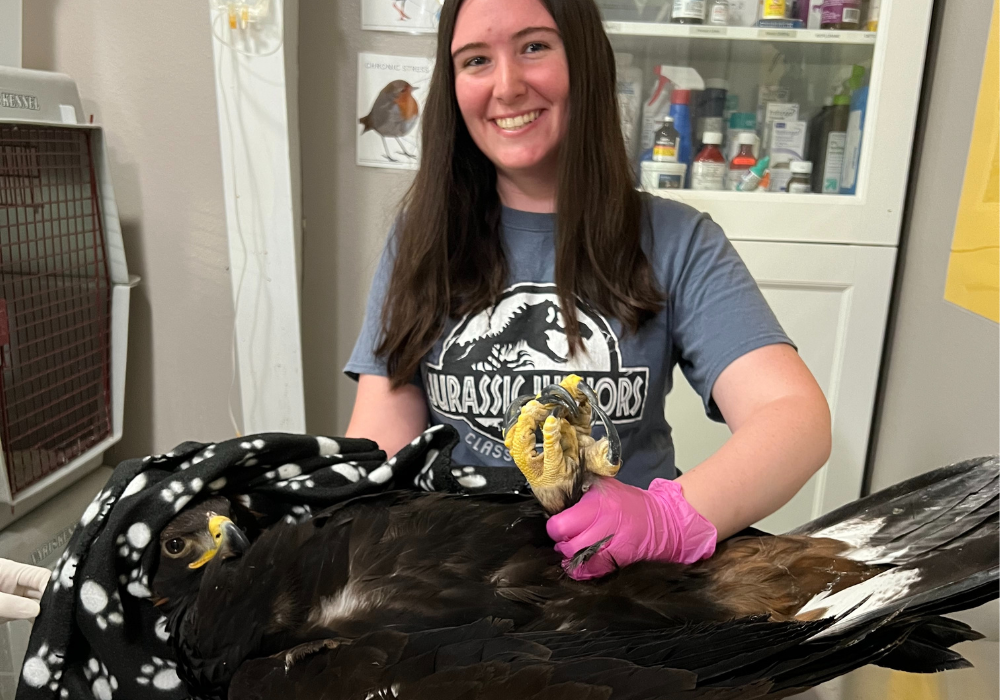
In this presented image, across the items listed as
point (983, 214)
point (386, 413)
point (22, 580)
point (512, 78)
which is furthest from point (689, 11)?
point (22, 580)

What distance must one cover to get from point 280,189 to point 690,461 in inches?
47.1

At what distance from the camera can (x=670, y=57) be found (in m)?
1.77

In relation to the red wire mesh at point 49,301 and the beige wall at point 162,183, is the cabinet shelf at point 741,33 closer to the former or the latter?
the beige wall at point 162,183

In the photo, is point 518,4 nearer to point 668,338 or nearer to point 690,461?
point 668,338

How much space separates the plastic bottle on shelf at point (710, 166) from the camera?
1.71m

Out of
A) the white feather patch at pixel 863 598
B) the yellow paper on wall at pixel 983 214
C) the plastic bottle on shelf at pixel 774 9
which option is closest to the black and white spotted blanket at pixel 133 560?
the white feather patch at pixel 863 598

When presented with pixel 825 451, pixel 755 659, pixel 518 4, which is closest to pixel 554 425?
pixel 755 659

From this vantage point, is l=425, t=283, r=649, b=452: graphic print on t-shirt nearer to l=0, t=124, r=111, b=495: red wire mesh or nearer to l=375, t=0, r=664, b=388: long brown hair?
l=375, t=0, r=664, b=388: long brown hair

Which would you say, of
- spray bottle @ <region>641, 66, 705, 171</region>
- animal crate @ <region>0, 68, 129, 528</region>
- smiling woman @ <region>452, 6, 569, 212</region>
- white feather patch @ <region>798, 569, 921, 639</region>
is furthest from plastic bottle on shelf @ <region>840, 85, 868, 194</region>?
animal crate @ <region>0, 68, 129, 528</region>

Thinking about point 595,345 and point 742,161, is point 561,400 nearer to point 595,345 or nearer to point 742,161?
point 595,345

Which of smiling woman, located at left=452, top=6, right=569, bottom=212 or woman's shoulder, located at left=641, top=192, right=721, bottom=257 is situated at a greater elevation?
→ smiling woman, located at left=452, top=6, right=569, bottom=212

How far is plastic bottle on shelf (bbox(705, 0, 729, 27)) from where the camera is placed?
5.53ft

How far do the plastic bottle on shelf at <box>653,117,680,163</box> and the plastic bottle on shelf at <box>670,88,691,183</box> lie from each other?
0.04ft

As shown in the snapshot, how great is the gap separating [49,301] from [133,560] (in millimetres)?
1044
